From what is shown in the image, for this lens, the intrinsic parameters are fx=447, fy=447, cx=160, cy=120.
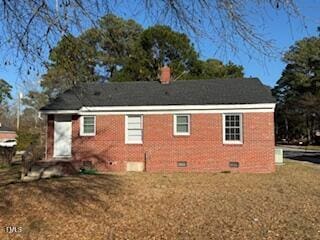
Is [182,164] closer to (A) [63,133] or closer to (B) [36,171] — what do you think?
(A) [63,133]

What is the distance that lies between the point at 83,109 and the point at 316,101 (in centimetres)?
5395

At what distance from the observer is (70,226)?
9359 millimetres

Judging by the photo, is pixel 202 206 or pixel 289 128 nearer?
pixel 202 206

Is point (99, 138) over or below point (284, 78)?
below

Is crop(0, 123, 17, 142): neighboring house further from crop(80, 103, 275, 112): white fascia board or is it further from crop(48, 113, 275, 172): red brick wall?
crop(80, 103, 275, 112): white fascia board

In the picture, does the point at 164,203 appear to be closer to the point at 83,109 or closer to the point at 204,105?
the point at 204,105

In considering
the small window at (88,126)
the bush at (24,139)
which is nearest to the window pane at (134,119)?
the small window at (88,126)

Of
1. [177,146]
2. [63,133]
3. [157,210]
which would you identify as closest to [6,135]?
[63,133]

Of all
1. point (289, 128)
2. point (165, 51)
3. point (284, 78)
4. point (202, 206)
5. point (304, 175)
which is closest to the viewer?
point (202, 206)

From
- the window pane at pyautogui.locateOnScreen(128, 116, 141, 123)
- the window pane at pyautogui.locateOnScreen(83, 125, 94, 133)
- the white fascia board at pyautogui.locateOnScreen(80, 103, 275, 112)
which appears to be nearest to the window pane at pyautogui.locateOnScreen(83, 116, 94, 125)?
the window pane at pyautogui.locateOnScreen(83, 125, 94, 133)

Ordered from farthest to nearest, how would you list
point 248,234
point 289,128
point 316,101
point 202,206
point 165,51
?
point 289,128 → point 316,101 → point 165,51 → point 202,206 → point 248,234

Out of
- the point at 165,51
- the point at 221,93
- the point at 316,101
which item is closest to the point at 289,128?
the point at 316,101

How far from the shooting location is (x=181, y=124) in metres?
23.4

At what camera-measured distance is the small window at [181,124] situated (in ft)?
76.4
